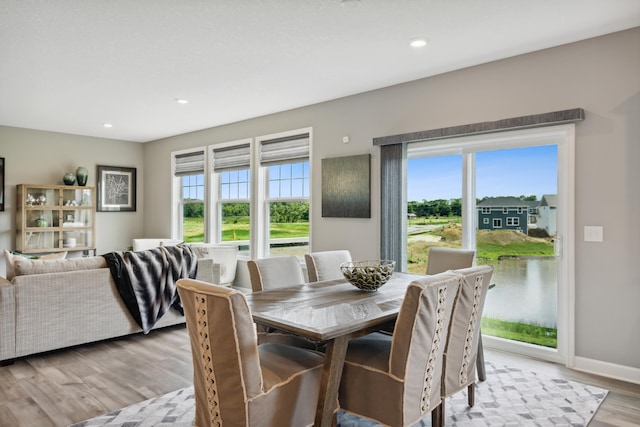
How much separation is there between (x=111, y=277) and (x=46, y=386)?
1.07 m

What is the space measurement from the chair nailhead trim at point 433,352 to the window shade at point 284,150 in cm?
335

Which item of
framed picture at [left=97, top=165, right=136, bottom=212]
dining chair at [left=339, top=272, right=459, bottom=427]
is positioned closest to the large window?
framed picture at [left=97, top=165, right=136, bottom=212]

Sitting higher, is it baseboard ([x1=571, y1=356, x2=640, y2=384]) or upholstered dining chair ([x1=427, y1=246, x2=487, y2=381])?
upholstered dining chair ([x1=427, y1=246, x2=487, y2=381])

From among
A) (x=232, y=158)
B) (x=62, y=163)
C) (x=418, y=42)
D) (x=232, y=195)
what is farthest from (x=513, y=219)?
(x=62, y=163)

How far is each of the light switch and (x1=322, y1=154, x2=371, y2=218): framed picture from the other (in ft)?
6.40

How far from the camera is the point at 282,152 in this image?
5.39 metres

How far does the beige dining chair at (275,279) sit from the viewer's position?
2.66 meters

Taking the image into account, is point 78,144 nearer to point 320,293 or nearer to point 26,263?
point 26,263

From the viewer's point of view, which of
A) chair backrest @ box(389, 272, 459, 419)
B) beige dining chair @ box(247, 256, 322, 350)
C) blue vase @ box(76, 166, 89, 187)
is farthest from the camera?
blue vase @ box(76, 166, 89, 187)

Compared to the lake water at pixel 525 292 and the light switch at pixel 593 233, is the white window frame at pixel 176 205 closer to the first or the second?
the lake water at pixel 525 292

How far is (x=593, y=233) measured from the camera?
Answer: 315 centimetres

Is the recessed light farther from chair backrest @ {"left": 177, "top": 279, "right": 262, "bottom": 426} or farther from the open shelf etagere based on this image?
the open shelf etagere

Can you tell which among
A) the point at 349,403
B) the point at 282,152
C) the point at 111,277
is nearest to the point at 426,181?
the point at 282,152

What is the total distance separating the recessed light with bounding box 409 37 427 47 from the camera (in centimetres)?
313
